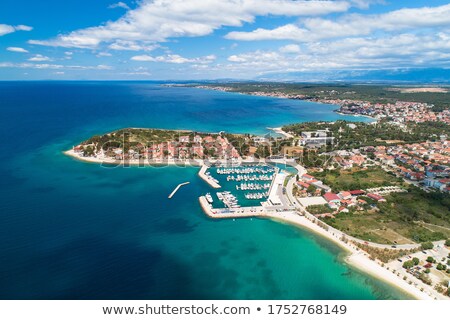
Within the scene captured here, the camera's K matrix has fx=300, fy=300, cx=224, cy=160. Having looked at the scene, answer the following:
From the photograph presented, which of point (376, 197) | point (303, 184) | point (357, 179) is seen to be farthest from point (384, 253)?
point (357, 179)

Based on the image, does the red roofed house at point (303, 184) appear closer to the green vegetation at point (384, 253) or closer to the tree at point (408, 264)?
the green vegetation at point (384, 253)

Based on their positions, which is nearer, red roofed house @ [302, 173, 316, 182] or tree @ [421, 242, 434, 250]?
tree @ [421, 242, 434, 250]

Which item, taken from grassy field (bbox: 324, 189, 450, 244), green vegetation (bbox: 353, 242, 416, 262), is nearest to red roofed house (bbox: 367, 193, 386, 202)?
grassy field (bbox: 324, 189, 450, 244)

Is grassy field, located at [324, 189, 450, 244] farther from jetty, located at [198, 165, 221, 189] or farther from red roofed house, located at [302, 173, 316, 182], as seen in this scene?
jetty, located at [198, 165, 221, 189]

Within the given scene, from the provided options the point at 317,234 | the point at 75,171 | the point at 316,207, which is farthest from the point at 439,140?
the point at 75,171

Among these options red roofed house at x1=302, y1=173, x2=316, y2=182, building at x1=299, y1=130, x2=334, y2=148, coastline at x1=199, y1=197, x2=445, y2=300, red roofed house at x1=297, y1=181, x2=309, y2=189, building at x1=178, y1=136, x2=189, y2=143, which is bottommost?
coastline at x1=199, y1=197, x2=445, y2=300

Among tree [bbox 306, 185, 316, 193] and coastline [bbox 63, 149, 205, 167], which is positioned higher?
coastline [bbox 63, 149, 205, 167]

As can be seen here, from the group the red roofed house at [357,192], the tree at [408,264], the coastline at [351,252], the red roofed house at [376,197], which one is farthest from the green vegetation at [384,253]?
the red roofed house at [357,192]

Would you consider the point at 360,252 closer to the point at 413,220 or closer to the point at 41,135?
the point at 413,220
